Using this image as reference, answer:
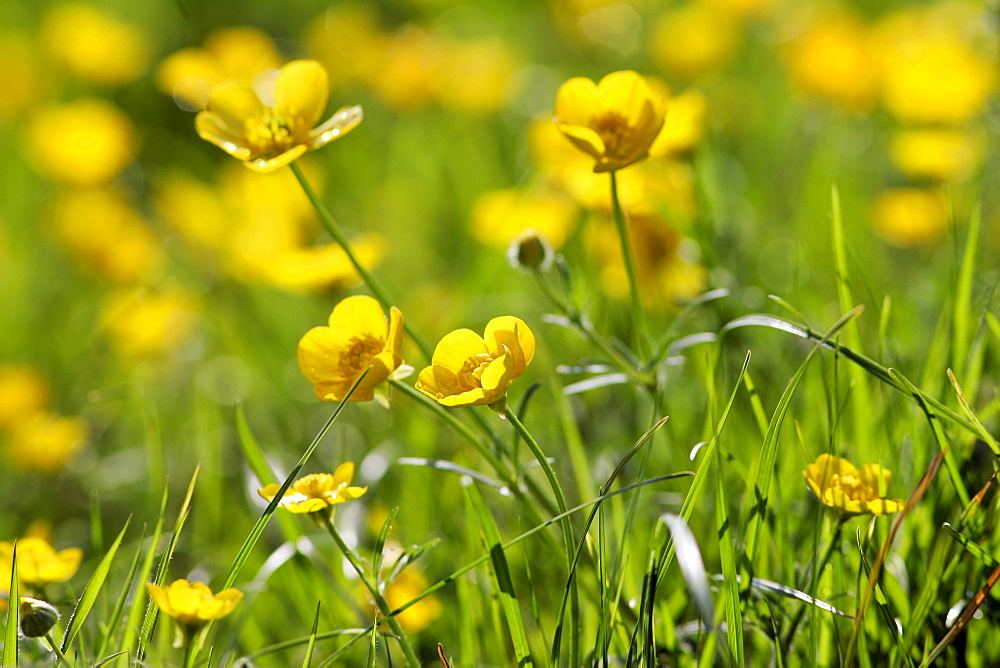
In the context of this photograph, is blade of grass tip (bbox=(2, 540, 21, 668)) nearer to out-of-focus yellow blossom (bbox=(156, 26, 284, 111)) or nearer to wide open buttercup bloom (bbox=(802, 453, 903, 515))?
wide open buttercup bloom (bbox=(802, 453, 903, 515))

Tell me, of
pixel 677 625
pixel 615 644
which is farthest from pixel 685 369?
pixel 615 644

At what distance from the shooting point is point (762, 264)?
250cm

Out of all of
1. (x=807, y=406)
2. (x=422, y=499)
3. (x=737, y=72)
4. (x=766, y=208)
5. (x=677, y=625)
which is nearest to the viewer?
(x=677, y=625)

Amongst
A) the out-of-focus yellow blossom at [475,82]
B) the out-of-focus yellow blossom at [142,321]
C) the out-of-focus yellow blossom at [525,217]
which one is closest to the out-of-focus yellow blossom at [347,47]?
the out-of-focus yellow blossom at [475,82]

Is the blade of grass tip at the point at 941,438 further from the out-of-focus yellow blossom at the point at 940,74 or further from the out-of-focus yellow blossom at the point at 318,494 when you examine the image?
the out-of-focus yellow blossom at the point at 940,74

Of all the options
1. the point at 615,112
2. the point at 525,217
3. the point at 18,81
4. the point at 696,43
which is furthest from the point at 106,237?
the point at 696,43

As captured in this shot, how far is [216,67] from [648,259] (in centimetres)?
167

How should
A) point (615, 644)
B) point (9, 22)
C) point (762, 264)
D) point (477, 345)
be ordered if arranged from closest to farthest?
point (477, 345) → point (615, 644) → point (762, 264) → point (9, 22)

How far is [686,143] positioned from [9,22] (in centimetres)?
474

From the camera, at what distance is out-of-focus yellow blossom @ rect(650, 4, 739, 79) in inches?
144

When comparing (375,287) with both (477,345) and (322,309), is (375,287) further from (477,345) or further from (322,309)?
(322,309)

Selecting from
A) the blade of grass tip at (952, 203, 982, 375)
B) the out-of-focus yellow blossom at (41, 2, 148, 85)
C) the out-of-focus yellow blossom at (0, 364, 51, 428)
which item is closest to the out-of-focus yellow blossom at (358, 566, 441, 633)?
the blade of grass tip at (952, 203, 982, 375)

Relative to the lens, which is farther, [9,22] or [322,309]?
[9,22]

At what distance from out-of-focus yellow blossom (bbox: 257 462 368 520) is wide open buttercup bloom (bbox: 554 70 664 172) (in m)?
0.58
